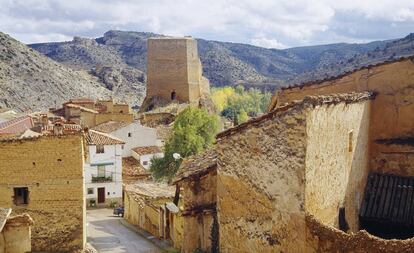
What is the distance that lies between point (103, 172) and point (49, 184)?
1954 centimetres

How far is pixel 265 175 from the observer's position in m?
10.8

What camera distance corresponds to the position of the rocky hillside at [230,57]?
428 feet

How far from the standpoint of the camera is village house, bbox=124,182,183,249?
17906mm

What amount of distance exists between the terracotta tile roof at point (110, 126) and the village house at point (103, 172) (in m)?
6.70

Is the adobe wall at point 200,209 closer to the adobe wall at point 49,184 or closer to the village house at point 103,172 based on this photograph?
the adobe wall at point 49,184

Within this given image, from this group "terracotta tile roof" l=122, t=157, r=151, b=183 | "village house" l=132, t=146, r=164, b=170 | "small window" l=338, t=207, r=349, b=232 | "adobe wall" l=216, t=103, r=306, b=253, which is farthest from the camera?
"village house" l=132, t=146, r=164, b=170

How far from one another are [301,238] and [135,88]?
102392 millimetres

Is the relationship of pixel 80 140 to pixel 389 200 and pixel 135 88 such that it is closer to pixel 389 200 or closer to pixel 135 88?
pixel 389 200

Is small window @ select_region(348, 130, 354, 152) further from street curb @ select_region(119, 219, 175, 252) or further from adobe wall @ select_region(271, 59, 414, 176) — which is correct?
street curb @ select_region(119, 219, 175, 252)

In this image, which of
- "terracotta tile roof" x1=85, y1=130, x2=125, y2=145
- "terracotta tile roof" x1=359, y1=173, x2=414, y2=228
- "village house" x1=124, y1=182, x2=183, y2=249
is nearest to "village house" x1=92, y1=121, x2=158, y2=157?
"terracotta tile roof" x1=85, y1=130, x2=125, y2=145

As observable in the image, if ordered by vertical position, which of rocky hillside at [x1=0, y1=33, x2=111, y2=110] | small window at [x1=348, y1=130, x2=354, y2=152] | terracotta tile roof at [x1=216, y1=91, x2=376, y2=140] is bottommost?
small window at [x1=348, y1=130, x2=354, y2=152]

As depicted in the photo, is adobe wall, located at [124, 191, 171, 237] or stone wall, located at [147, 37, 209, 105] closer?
adobe wall, located at [124, 191, 171, 237]

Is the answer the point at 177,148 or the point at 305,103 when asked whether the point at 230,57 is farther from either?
the point at 305,103

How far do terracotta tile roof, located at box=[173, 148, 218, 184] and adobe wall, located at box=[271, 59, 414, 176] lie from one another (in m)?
4.24
